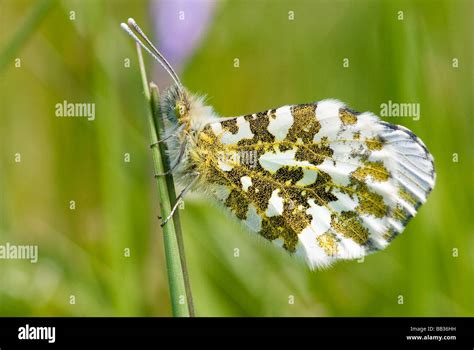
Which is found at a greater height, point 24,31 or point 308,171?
point 24,31

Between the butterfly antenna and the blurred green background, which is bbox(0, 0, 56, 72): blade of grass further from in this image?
the butterfly antenna

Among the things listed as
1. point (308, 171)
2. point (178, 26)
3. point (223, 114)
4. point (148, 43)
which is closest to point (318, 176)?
point (308, 171)

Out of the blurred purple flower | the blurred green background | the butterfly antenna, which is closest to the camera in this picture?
the butterfly antenna

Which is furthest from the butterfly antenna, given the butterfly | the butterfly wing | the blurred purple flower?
the blurred purple flower

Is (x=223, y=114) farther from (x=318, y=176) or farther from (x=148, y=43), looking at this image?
(x=148, y=43)

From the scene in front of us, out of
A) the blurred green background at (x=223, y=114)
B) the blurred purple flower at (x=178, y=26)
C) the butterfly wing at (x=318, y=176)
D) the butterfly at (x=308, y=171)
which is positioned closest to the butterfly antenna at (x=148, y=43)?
the butterfly at (x=308, y=171)
